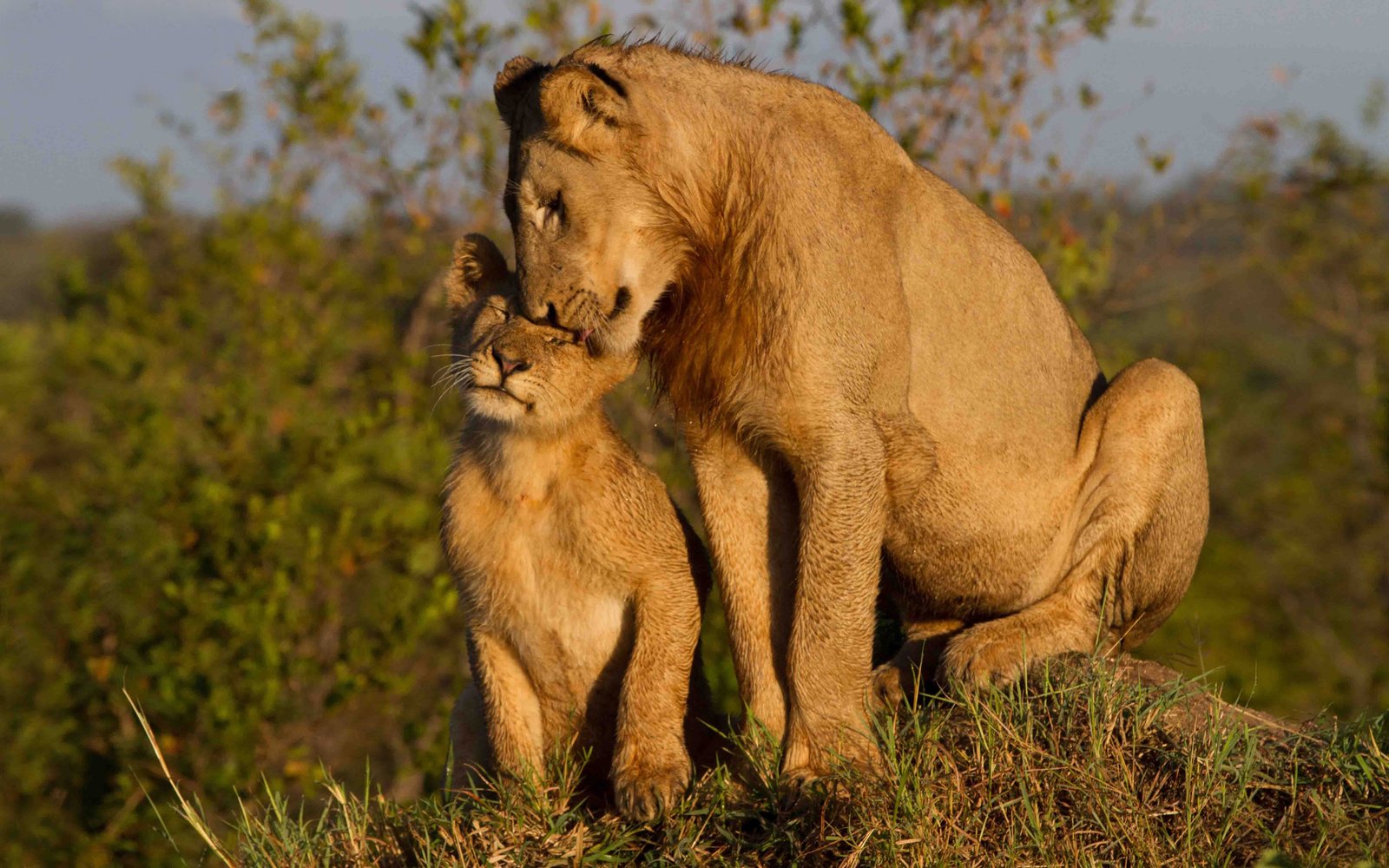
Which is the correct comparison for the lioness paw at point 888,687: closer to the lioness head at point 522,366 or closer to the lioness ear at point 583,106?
the lioness head at point 522,366

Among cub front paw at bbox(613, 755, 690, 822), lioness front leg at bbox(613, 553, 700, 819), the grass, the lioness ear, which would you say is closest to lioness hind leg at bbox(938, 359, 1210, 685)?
the grass

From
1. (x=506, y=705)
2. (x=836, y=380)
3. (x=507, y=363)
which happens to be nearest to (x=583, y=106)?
(x=507, y=363)

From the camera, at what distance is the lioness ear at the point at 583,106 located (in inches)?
182

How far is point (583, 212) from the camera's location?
469cm

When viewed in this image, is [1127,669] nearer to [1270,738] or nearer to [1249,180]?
[1270,738]

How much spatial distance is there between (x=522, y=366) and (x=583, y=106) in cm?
80

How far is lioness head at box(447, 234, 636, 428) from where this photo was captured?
4863mm

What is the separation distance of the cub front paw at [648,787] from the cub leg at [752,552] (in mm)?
428

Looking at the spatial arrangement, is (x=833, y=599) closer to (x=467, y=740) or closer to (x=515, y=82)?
(x=467, y=740)

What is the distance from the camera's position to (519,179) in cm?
480

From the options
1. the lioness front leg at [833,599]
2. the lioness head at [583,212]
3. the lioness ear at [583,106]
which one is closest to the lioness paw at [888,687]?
the lioness front leg at [833,599]

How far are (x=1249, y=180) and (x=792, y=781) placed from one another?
9.02 meters

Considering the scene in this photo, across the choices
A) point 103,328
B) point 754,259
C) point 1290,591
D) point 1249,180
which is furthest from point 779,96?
point 1290,591

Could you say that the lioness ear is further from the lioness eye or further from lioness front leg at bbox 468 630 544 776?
lioness front leg at bbox 468 630 544 776
